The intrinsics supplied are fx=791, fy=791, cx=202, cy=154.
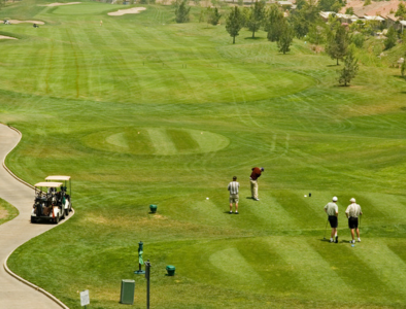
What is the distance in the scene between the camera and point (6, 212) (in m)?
42.6

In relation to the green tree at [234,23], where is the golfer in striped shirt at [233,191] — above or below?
above

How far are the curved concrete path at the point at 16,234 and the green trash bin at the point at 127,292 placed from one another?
7.62ft

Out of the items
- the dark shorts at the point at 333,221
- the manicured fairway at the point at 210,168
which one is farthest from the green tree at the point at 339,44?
the dark shorts at the point at 333,221

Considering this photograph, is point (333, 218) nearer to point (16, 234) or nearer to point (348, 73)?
point (16, 234)

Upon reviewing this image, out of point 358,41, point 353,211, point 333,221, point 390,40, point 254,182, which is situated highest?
point 353,211

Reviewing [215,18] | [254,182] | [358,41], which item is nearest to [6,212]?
[254,182]

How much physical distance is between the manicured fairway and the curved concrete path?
2.89 ft

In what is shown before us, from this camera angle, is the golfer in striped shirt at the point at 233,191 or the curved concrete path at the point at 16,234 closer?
the curved concrete path at the point at 16,234

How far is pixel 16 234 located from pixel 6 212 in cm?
464

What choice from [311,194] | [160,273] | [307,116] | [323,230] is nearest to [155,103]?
[307,116]

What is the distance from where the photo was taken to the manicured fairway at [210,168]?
31.8 m

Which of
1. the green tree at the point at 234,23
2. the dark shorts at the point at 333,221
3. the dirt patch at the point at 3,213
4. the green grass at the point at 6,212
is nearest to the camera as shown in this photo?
the dark shorts at the point at 333,221

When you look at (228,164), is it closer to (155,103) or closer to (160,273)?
(160,273)

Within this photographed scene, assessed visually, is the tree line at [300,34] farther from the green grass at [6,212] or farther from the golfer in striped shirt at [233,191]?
the green grass at [6,212]
